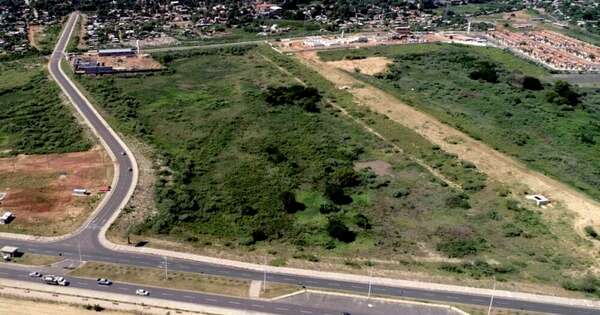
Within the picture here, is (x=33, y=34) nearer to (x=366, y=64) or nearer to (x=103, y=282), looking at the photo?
(x=366, y=64)

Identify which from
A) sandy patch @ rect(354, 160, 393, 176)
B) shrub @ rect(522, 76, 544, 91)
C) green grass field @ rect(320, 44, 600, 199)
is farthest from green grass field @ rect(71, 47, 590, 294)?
shrub @ rect(522, 76, 544, 91)

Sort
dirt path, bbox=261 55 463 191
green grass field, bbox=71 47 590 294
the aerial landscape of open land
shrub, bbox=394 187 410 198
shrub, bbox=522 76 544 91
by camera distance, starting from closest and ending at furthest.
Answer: green grass field, bbox=71 47 590 294 < the aerial landscape of open land < shrub, bbox=394 187 410 198 < dirt path, bbox=261 55 463 191 < shrub, bbox=522 76 544 91

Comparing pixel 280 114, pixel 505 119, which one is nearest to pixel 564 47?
pixel 505 119

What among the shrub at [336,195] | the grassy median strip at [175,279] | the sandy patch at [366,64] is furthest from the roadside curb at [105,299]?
the sandy patch at [366,64]

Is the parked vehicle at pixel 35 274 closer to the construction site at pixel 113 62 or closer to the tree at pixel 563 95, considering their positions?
the construction site at pixel 113 62

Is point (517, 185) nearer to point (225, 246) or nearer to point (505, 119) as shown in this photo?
point (505, 119)

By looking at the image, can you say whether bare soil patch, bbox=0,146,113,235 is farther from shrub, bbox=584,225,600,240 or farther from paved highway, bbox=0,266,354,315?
shrub, bbox=584,225,600,240
